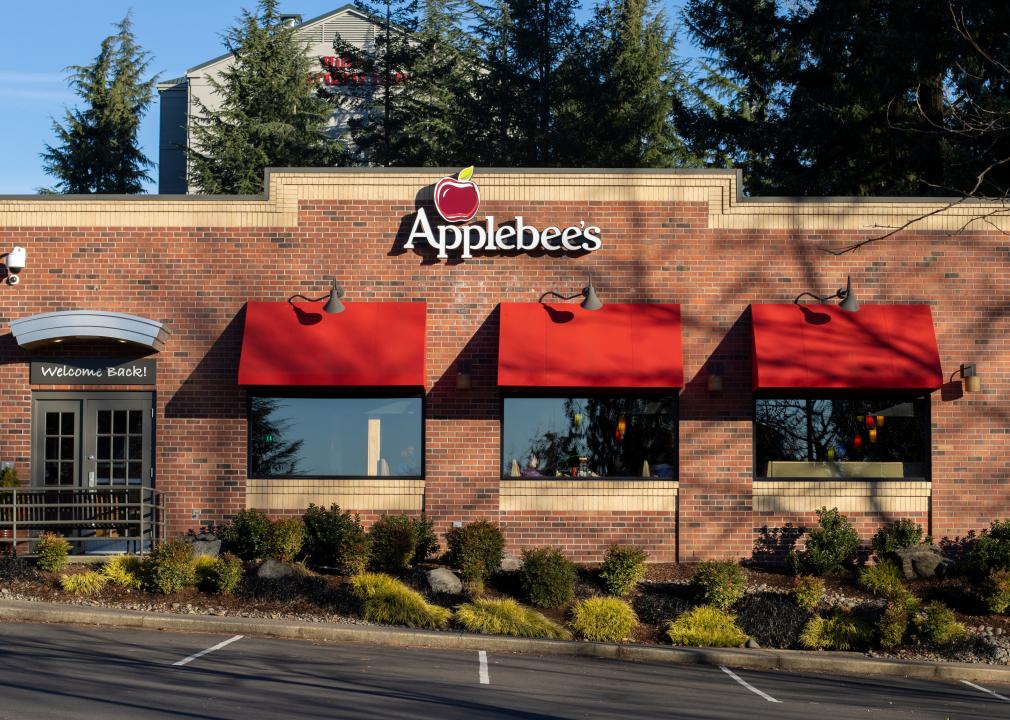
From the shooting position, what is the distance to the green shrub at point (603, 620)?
15.5 m

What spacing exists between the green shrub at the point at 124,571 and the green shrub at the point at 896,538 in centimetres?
1082

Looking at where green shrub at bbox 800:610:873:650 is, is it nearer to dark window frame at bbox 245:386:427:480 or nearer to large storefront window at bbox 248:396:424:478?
dark window frame at bbox 245:386:427:480

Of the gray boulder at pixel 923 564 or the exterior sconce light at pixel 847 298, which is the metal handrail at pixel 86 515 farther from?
the gray boulder at pixel 923 564

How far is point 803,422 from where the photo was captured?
19.4 metres

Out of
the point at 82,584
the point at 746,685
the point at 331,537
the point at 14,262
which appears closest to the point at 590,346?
the point at 331,537

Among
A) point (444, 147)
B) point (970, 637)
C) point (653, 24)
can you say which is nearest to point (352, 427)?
point (970, 637)

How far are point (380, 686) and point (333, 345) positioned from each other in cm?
766

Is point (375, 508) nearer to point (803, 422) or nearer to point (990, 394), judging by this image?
point (803, 422)

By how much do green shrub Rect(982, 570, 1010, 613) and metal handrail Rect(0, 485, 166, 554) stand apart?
1186 centimetres

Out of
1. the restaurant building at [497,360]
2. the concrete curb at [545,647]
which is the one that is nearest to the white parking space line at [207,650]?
the concrete curb at [545,647]

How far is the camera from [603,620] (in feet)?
51.4

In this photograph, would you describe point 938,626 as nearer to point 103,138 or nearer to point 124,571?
point 124,571

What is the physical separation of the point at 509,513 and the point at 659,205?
5443mm

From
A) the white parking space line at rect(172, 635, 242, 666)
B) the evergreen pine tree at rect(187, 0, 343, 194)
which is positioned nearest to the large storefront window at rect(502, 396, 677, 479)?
the white parking space line at rect(172, 635, 242, 666)
